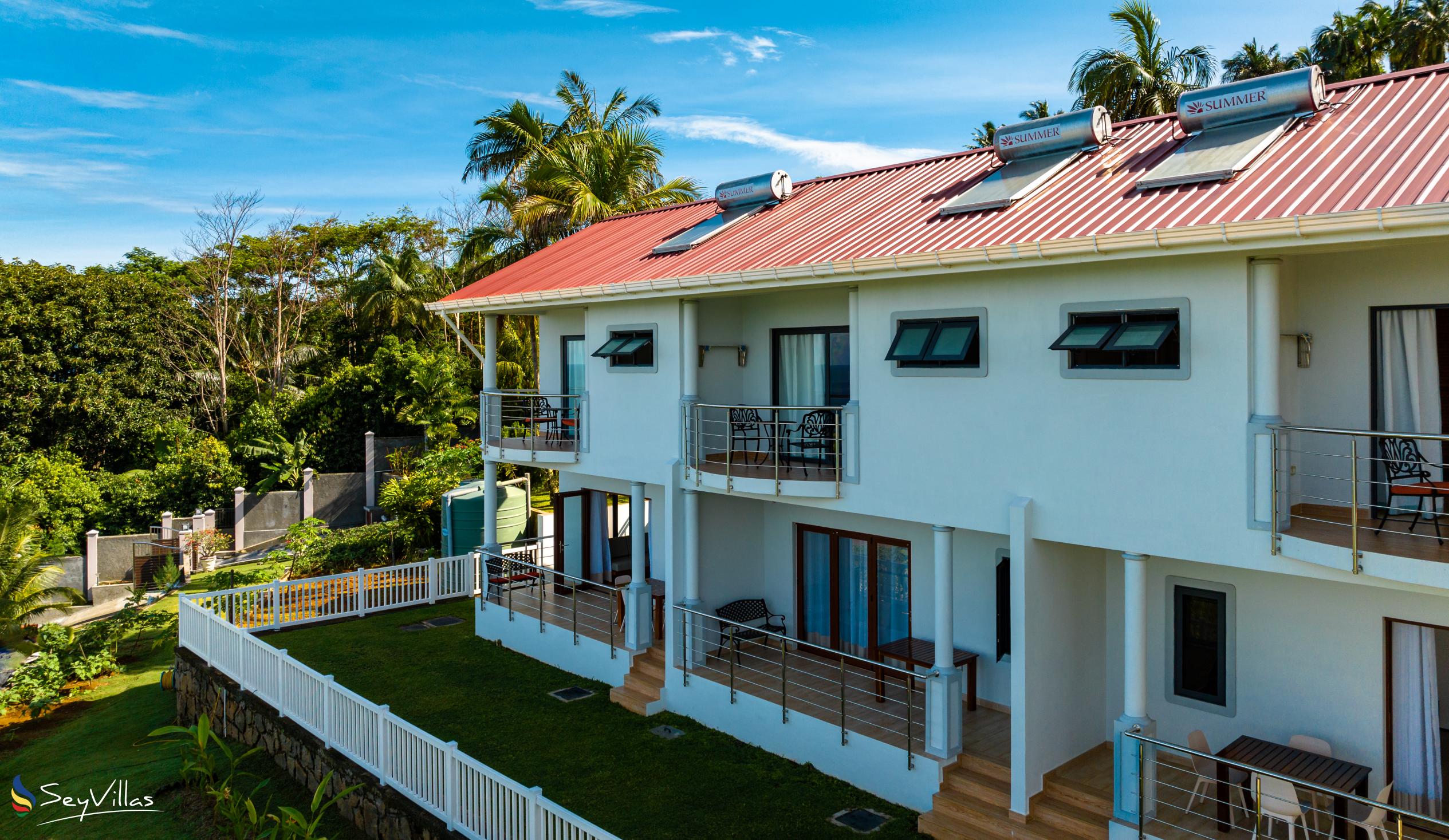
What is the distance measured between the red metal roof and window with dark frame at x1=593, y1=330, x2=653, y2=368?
2.96 feet

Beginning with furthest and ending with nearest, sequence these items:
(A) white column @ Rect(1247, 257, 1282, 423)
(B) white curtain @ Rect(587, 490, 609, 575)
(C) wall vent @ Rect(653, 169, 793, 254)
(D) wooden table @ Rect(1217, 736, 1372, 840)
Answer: (B) white curtain @ Rect(587, 490, 609, 575) → (C) wall vent @ Rect(653, 169, 793, 254) → (D) wooden table @ Rect(1217, 736, 1372, 840) → (A) white column @ Rect(1247, 257, 1282, 423)

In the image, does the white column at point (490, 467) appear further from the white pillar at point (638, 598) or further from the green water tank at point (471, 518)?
the green water tank at point (471, 518)

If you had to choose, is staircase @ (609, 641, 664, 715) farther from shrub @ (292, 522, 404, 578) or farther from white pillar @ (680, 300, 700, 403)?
shrub @ (292, 522, 404, 578)

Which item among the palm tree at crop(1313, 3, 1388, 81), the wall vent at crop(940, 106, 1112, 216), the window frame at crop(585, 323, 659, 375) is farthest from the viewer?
the palm tree at crop(1313, 3, 1388, 81)

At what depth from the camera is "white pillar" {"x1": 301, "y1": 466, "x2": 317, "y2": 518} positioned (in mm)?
32188

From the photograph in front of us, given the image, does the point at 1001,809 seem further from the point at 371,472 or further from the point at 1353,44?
the point at 1353,44

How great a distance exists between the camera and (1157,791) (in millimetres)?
9555

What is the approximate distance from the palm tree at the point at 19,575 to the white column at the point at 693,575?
50.7 ft

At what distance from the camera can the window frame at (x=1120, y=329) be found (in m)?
8.65

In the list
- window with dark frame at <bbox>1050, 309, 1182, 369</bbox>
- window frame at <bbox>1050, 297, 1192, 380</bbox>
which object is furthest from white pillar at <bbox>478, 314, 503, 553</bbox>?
window with dark frame at <bbox>1050, 309, 1182, 369</bbox>

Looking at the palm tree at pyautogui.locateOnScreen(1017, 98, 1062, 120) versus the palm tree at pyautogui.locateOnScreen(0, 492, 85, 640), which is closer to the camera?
the palm tree at pyautogui.locateOnScreen(0, 492, 85, 640)

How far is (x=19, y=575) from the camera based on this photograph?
65.5 feet

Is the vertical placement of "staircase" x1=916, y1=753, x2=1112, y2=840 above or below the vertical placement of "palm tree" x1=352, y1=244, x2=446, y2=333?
below

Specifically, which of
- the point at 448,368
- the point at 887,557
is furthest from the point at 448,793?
the point at 448,368
